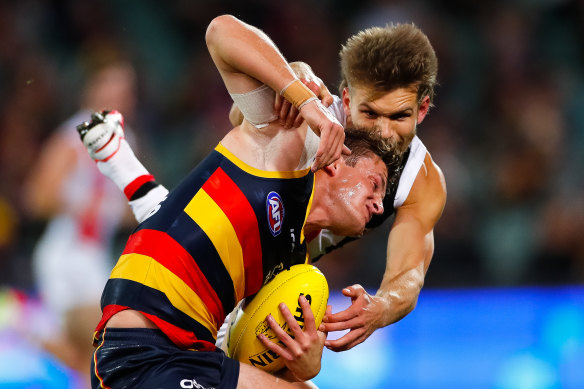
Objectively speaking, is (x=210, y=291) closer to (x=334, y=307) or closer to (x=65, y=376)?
(x=334, y=307)

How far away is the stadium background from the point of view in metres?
6.66

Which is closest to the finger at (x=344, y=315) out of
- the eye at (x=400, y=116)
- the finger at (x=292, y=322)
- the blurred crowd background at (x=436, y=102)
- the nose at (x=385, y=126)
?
the finger at (x=292, y=322)

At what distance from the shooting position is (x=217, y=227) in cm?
307

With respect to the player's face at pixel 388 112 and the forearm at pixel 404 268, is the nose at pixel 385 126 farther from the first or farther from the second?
the forearm at pixel 404 268

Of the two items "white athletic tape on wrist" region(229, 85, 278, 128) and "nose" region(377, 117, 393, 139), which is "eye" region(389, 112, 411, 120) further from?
"white athletic tape on wrist" region(229, 85, 278, 128)

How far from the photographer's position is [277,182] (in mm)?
3131

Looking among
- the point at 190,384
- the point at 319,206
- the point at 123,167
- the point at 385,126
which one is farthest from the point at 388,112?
the point at 190,384

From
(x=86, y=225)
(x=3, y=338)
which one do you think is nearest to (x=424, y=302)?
(x=86, y=225)

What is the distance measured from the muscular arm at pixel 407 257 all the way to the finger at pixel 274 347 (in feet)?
1.21

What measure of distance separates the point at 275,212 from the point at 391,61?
1106 mm

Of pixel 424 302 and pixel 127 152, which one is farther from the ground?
pixel 127 152

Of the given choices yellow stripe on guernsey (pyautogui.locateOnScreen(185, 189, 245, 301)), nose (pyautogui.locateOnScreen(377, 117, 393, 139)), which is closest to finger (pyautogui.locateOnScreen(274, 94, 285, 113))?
yellow stripe on guernsey (pyautogui.locateOnScreen(185, 189, 245, 301))

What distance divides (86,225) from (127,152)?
7.16 feet

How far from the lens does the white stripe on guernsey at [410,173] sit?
13.7 ft
